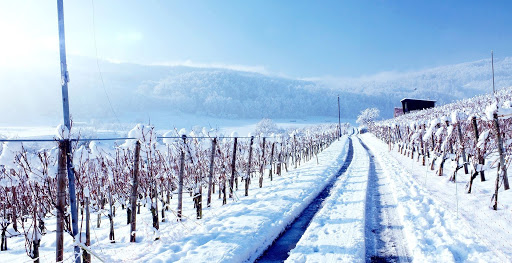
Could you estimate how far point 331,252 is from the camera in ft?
14.3

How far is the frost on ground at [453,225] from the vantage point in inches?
157

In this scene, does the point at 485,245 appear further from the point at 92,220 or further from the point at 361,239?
the point at 92,220

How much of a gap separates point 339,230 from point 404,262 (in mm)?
1420

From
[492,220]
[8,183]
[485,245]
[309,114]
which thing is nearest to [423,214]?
[492,220]

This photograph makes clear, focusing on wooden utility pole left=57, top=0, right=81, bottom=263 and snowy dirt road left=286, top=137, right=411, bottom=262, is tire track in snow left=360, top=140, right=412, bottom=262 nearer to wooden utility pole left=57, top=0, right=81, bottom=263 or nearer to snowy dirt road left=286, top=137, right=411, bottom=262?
snowy dirt road left=286, top=137, right=411, bottom=262

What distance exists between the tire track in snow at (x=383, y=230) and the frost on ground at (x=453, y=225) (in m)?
0.15

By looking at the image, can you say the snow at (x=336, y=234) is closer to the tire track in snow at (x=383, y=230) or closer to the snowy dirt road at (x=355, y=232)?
the snowy dirt road at (x=355, y=232)

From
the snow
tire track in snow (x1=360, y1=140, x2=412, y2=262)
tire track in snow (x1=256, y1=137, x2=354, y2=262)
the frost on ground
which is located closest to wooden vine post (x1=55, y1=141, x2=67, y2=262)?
tire track in snow (x1=256, y1=137, x2=354, y2=262)

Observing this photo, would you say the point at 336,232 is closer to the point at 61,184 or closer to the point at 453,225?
the point at 453,225

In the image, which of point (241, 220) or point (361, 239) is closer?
point (361, 239)

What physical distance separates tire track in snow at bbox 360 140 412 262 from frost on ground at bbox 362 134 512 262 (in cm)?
15

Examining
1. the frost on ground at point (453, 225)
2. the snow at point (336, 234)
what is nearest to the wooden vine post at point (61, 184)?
the snow at point (336, 234)

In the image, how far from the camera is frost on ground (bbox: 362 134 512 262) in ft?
13.1

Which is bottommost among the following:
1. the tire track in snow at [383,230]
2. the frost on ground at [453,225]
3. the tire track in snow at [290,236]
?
the tire track in snow at [290,236]
